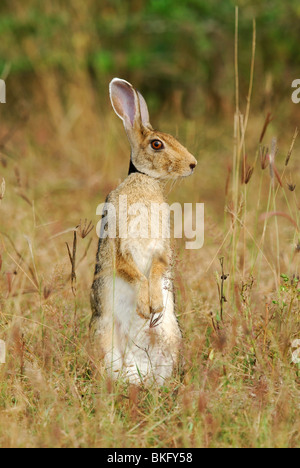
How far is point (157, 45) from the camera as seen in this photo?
820cm

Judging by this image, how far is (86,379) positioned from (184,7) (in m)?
5.16

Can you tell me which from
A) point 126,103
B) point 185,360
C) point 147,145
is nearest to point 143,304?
point 185,360

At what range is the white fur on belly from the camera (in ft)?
11.0

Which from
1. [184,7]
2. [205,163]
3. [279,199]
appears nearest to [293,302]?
[279,199]

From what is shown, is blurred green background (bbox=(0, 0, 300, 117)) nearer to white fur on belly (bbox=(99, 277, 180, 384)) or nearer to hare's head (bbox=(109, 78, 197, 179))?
hare's head (bbox=(109, 78, 197, 179))

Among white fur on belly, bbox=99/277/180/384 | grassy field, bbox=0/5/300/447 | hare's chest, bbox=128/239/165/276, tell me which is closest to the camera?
grassy field, bbox=0/5/300/447

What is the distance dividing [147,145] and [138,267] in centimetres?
62

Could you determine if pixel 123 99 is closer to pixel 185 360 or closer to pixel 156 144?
pixel 156 144

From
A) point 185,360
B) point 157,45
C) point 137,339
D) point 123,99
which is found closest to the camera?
point 185,360

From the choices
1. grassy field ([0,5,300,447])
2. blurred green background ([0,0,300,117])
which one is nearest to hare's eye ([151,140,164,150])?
grassy field ([0,5,300,447])

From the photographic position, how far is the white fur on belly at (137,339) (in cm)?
335

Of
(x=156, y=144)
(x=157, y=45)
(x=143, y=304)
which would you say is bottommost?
(x=143, y=304)
